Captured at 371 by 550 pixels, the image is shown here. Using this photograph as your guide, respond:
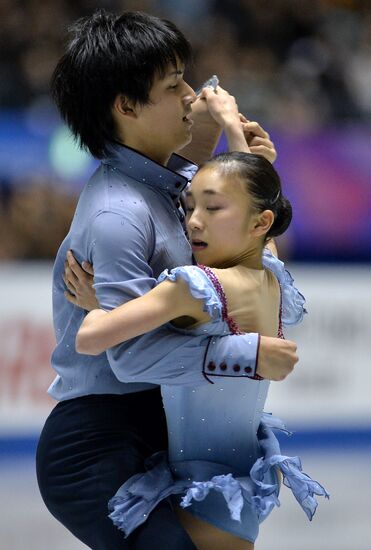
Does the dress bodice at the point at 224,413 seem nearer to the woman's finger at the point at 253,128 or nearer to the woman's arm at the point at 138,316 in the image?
the woman's arm at the point at 138,316

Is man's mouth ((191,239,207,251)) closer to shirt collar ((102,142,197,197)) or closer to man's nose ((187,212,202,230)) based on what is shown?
man's nose ((187,212,202,230))

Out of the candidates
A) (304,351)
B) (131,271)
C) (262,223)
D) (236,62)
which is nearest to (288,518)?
(304,351)

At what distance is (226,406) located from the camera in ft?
7.26

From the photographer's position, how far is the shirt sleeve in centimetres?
208

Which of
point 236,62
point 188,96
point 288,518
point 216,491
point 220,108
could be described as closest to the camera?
point 216,491

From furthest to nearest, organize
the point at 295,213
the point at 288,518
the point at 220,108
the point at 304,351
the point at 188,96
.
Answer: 1. the point at 295,213
2. the point at 304,351
3. the point at 288,518
4. the point at 220,108
5. the point at 188,96

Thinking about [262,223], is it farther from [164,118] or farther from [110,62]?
[110,62]

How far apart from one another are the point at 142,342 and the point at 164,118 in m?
0.50

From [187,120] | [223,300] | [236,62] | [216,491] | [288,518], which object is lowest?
[288,518]

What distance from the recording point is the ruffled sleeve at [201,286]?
2.04 meters

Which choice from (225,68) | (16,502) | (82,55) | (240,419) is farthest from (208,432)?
(225,68)

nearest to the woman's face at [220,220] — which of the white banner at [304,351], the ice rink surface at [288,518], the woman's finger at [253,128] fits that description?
the woman's finger at [253,128]

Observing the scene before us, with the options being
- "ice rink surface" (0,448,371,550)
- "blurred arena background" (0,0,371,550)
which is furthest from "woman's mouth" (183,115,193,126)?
"blurred arena background" (0,0,371,550)

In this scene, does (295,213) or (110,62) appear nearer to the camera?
(110,62)
